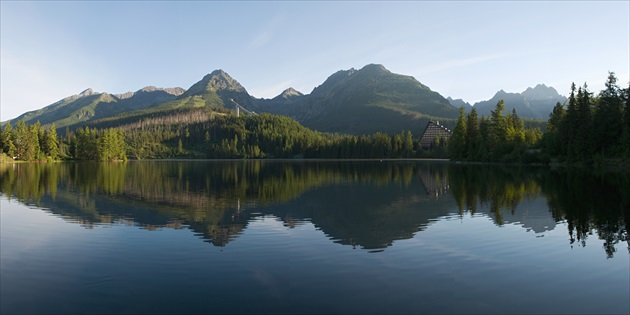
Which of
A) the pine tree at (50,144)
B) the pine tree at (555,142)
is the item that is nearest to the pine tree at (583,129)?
the pine tree at (555,142)

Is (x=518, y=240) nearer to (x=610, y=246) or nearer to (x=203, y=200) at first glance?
(x=610, y=246)

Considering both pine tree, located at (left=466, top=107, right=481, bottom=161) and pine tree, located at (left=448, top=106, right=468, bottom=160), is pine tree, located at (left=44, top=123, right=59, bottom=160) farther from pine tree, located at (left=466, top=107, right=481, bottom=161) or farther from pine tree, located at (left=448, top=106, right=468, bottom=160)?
pine tree, located at (left=466, top=107, right=481, bottom=161)

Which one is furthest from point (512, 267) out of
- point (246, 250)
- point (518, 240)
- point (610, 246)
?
point (246, 250)

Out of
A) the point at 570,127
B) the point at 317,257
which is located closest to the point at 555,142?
the point at 570,127

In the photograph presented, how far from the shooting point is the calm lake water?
13.3 meters

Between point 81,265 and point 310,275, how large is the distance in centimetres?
1080

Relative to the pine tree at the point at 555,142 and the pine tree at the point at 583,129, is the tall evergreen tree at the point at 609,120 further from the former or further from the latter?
the pine tree at the point at 555,142

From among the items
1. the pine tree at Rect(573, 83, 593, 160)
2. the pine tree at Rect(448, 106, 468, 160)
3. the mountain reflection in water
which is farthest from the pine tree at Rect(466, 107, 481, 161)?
the mountain reflection in water

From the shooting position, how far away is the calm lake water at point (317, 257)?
13.3 meters

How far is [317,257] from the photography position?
19250 mm

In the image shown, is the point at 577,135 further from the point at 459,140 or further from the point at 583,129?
the point at 459,140

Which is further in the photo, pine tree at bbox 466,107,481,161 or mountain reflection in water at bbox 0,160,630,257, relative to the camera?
pine tree at bbox 466,107,481,161

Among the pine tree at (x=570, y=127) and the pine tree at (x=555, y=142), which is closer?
the pine tree at (x=570, y=127)

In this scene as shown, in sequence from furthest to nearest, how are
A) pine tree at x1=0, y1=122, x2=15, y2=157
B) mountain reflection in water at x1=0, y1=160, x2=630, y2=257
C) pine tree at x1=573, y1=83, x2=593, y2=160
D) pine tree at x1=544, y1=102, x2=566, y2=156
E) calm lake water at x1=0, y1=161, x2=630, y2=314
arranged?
pine tree at x1=0, y1=122, x2=15, y2=157 < pine tree at x1=544, y1=102, x2=566, y2=156 < pine tree at x1=573, y1=83, x2=593, y2=160 < mountain reflection in water at x1=0, y1=160, x2=630, y2=257 < calm lake water at x1=0, y1=161, x2=630, y2=314
